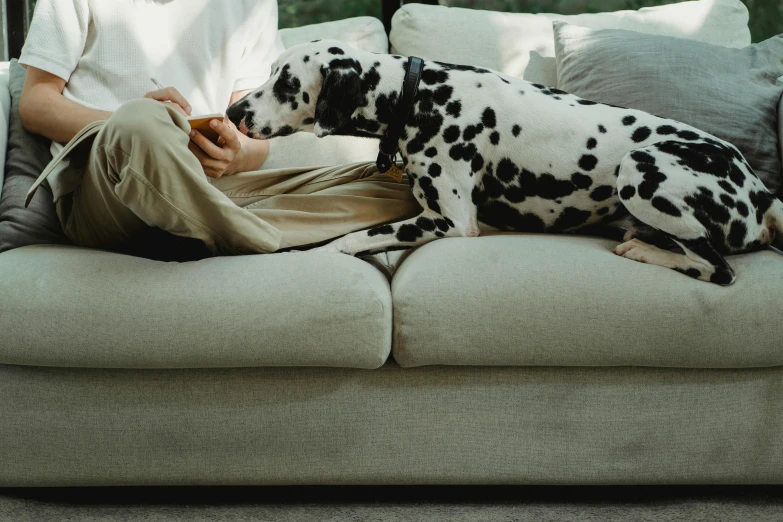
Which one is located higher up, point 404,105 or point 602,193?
point 404,105

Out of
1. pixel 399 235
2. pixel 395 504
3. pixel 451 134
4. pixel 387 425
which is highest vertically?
pixel 451 134

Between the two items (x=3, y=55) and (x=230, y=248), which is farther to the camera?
(x=3, y=55)

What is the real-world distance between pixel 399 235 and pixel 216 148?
0.51 metres

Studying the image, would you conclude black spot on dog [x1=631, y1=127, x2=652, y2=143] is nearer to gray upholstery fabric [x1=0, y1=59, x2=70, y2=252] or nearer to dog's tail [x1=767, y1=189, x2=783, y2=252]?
dog's tail [x1=767, y1=189, x2=783, y2=252]

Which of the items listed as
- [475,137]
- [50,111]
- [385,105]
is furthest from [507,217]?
[50,111]

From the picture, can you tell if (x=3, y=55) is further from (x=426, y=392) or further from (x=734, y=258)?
(x=734, y=258)

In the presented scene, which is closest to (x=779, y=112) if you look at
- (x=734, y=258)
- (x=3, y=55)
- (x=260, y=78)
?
(x=734, y=258)

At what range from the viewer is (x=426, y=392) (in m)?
1.47

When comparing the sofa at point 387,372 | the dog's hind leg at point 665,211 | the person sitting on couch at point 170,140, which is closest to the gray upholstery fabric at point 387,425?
the sofa at point 387,372

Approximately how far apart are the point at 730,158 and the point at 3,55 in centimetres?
302

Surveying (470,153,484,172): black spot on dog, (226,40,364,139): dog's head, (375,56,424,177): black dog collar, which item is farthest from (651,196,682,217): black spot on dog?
(226,40,364,139): dog's head

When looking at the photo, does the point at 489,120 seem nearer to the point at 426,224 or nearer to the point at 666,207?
the point at 426,224

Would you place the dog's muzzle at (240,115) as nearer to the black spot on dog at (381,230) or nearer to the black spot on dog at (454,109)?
the black spot on dog at (381,230)

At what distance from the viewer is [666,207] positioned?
1.57 m
